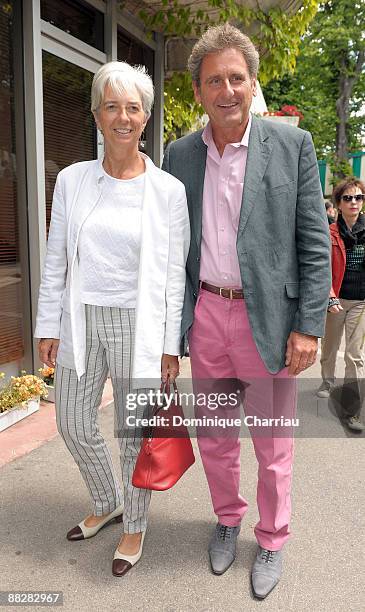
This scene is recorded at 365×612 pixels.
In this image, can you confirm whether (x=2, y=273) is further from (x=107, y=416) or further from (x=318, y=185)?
(x=318, y=185)

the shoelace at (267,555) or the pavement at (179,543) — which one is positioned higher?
the shoelace at (267,555)

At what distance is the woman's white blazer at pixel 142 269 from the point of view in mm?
2094

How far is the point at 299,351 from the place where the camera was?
85.2 inches

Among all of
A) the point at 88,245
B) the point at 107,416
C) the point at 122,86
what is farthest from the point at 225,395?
the point at 107,416

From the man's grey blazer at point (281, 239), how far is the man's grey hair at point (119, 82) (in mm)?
448

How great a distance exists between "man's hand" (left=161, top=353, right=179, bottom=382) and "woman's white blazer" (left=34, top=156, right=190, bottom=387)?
4 centimetres

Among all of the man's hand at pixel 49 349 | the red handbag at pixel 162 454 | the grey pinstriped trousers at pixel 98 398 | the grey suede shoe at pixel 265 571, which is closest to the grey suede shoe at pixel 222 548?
the grey suede shoe at pixel 265 571

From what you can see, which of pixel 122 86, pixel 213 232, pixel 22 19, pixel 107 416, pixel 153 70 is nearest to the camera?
pixel 122 86

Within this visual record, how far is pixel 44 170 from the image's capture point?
4.19 meters

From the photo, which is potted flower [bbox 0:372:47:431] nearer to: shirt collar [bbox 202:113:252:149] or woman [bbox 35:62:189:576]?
woman [bbox 35:62:189:576]

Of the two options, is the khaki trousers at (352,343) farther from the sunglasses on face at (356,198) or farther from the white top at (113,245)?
the white top at (113,245)

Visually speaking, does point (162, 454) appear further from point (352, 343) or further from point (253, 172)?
point (352, 343)

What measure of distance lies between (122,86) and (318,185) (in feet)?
2.70

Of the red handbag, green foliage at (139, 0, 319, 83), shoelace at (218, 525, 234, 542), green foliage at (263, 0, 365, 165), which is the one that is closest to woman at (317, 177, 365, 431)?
shoelace at (218, 525, 234, 542)
